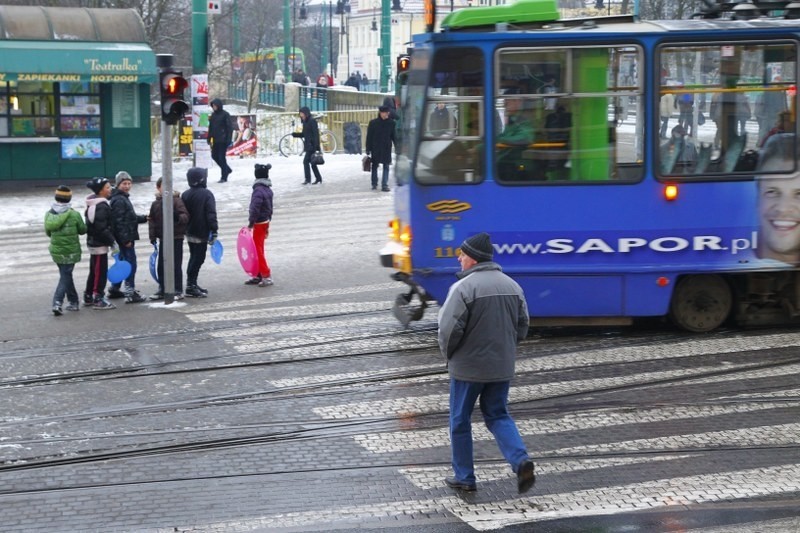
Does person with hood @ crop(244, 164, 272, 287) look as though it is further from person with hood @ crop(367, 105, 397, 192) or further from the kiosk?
the kiosk

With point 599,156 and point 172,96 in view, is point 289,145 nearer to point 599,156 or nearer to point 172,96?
point 172,96

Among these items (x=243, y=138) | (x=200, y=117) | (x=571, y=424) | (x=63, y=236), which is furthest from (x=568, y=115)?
(x=243, y=138)

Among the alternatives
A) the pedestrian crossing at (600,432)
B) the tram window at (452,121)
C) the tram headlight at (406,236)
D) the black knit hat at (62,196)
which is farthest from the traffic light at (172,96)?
the tram window at (452,121)

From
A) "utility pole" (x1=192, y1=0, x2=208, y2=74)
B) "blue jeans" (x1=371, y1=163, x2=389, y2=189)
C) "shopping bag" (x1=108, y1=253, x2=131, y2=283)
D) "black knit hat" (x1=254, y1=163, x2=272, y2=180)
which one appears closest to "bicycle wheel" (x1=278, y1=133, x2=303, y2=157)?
"blue jeans" (x1=371, y1=163, x2=389, y2=189)

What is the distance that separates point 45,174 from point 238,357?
14913 mm

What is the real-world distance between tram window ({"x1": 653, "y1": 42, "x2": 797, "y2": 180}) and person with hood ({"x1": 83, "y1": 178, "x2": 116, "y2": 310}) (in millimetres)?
6561

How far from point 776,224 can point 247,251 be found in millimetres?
6809

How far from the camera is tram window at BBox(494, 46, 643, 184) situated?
1152 centimetres

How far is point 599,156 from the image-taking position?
1166cm

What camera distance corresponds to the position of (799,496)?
7.16 metres

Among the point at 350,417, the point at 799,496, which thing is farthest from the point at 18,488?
the point at 799,496

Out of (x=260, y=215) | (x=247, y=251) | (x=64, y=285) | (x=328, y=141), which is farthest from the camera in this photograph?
(x=328, y=141)

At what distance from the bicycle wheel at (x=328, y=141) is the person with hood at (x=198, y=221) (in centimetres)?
1724

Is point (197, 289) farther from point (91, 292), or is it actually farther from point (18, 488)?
point (18, 488)
